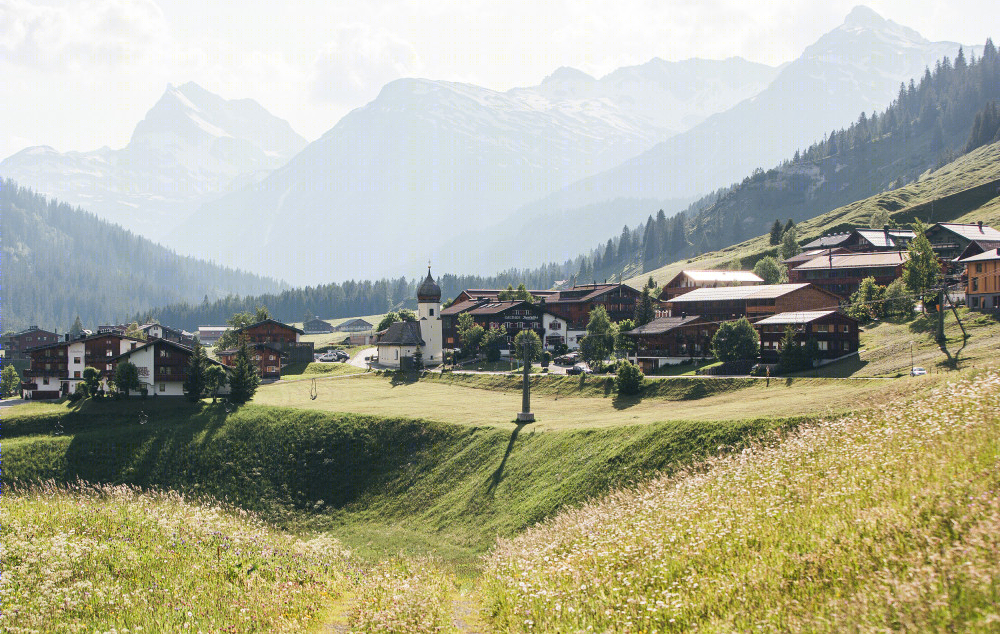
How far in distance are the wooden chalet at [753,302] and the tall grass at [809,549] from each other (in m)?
69.0

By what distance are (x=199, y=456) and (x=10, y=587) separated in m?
40.8

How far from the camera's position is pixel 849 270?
117 m

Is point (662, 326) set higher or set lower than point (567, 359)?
higher

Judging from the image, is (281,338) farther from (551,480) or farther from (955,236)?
(955,236)

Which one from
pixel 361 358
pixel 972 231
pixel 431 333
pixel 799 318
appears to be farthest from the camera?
pixel 361 358

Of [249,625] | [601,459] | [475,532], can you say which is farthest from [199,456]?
[249,625]

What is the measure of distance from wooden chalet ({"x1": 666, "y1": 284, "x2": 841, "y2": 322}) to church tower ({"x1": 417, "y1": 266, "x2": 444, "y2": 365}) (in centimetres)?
4168

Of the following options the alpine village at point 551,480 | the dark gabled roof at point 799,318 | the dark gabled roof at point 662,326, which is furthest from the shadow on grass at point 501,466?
the dark gabled roof at point 662,326

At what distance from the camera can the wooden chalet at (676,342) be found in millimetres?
86875

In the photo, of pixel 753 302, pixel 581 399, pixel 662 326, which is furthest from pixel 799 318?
pixel 581 399

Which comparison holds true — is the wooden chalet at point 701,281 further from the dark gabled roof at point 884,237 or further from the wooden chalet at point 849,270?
the dark gabled roof at point 884,237

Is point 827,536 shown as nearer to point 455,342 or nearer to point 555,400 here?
point 555,400

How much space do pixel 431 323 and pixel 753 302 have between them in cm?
5566

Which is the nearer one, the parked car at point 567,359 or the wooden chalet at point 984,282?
the wooden chalet at point 984,282
